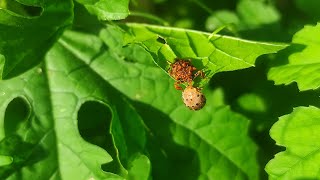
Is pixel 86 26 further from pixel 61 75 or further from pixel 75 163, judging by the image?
pixel 75 163

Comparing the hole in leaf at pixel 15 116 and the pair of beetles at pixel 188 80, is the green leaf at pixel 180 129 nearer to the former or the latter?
the pair of beetles at pixel 188 80

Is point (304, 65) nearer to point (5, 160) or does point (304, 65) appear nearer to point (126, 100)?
point (126, 100)

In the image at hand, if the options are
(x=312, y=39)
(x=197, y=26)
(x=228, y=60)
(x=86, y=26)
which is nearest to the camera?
(x=228, y=60)

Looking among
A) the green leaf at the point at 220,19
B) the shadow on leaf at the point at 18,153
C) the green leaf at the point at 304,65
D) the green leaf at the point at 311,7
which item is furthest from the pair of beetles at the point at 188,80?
the green leaf at the point at 311,7

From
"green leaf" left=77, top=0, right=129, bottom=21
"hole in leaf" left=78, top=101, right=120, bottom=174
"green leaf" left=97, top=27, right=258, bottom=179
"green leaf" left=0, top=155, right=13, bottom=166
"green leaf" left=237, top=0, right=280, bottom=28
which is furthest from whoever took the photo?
"green leaf" left=237, top=0, right=280, bottom=28

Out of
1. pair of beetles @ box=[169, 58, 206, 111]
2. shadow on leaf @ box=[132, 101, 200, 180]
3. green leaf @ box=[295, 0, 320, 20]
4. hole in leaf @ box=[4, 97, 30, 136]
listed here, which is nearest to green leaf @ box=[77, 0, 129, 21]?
pair of beetles @ box=[169, 58, 206, 111]

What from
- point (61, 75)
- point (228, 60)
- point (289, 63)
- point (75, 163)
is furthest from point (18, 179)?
point (289, 63)

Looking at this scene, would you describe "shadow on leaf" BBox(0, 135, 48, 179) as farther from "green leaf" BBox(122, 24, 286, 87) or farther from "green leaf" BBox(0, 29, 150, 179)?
"green leaf" BBox(122, 24, 286, 87)
